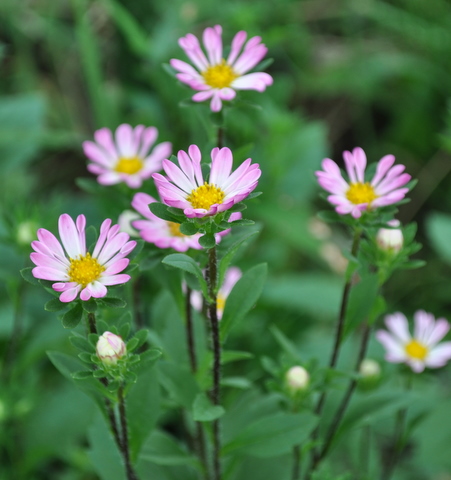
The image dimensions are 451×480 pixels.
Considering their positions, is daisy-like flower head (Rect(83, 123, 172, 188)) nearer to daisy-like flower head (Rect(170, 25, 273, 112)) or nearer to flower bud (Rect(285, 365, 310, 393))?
daisy-like flower head (Rect(170, 25, 273, 112))

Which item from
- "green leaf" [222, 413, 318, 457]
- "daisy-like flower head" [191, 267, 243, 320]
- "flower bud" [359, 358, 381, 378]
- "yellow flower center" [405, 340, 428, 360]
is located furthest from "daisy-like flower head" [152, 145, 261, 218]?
"yellow flower center" [405, 340, 428, 360]

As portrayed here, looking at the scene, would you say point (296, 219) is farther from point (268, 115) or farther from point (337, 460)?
point (337, 460)

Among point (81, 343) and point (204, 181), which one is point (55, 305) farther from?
point (204, 181)

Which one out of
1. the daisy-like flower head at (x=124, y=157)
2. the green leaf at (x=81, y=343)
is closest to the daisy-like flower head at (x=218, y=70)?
the daisy-like flower head at (x=124, y=157)

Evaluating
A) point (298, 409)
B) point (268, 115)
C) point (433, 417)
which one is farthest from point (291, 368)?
point (268, 115)

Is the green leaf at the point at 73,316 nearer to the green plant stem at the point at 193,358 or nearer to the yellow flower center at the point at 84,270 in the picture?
the yellow flower center at the point at 84,270

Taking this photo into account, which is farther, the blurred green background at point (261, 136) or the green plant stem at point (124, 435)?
the blurred green background at point (261, 136)
